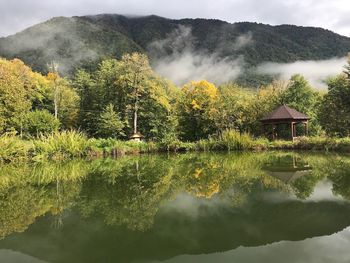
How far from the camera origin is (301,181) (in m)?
8.77

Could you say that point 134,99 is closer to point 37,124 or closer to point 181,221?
point 37,124

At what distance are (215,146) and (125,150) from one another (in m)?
5.88

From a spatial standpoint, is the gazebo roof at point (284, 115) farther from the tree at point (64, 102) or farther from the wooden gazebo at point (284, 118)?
the tree at point (64, 102)

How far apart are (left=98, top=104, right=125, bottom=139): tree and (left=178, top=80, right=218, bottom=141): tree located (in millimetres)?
5088

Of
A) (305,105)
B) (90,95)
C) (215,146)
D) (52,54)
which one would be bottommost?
(215,146)

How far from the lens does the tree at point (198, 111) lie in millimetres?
28234

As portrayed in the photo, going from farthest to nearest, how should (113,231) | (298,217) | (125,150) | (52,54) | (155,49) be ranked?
(155,49), (52,54), (125,150), (298,217), (113,231)

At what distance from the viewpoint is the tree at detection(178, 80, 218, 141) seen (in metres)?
28.2

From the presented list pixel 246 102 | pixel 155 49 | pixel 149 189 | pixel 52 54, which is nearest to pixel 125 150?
pixel 246 102

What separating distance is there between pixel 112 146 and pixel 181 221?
58.3ft

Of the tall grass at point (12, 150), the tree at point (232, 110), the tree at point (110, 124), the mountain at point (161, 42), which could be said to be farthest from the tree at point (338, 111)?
the mountain at point (161, 42)

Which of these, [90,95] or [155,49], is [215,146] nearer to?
[90,95]

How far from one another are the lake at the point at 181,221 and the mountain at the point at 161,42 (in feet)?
189

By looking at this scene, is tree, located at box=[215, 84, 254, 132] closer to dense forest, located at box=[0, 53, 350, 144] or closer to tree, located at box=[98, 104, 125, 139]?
dense forest, located at box=[0, 53, 350, 144]
